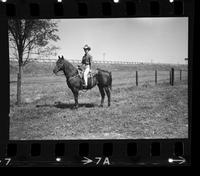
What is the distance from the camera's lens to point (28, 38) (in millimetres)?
5430

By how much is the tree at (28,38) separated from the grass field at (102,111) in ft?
0.78

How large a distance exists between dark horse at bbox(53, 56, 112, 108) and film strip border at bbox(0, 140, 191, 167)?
1.82 feet

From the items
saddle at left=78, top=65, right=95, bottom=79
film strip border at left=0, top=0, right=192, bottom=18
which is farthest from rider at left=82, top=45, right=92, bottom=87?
film strip border at left=0, top=0, right=192, bottom=18

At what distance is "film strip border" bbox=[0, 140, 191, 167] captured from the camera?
530cm

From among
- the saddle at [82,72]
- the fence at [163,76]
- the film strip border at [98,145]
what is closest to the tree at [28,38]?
the film strip border at [98,145]

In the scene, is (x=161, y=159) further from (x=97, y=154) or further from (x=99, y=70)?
(x=99, y=70)

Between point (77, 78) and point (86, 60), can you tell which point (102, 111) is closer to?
point (77, 78)

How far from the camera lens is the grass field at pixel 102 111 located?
531 cm

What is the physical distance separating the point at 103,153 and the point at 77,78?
1.02m

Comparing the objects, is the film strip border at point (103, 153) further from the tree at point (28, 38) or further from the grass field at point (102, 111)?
the tree at point (28, 38)

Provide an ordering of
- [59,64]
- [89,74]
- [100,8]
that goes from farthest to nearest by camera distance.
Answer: [89,74] → [59,64] → [100,8]

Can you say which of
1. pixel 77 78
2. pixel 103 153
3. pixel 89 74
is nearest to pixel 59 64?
pixel 77 78

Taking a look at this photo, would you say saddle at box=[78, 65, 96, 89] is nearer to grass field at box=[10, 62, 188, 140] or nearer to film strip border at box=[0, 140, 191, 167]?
grass field at box=[10, 62, 188, 140]

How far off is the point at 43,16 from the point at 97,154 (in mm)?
1854
